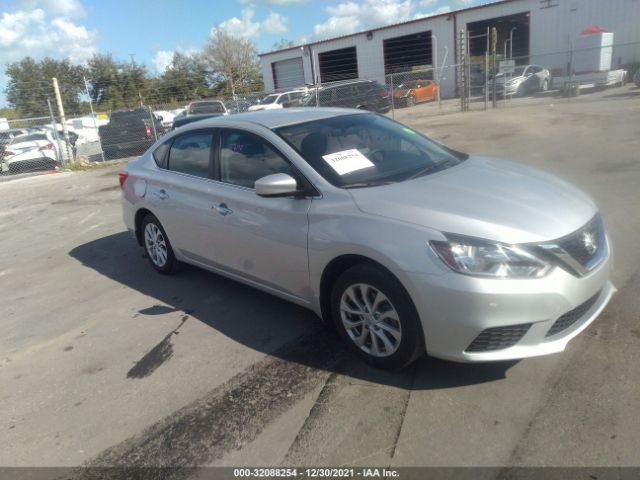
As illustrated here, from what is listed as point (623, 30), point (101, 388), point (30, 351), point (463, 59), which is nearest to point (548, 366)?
point (101, 388)

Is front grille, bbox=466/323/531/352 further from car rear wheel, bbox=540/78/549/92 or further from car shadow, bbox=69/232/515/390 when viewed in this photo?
car rear wheel, bbox=540/78/549/92

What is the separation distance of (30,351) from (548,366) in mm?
3884

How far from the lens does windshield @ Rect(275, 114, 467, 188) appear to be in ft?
11.5

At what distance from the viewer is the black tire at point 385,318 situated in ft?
9.51

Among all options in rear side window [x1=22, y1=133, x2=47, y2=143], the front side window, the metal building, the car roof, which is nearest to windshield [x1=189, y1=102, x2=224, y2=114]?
rear side window [x1=22, y1=133, x2=47, y2=143]

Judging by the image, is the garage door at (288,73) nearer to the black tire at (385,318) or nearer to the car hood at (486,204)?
the car hood at (486,204)

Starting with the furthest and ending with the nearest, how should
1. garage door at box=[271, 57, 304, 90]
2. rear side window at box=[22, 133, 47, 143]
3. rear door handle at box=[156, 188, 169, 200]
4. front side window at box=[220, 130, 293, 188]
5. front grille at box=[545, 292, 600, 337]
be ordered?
garage door at box=[271, 57, 304, 90] < rear side window at box=[22, 133, 47, 143] < rear door handle at box=[156, 188, 169, 200] < front side window at box=[220, 130, 293, 188] < front grille at box=[545, 292, 600, 337]

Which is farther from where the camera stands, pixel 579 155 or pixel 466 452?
pixel 579 155

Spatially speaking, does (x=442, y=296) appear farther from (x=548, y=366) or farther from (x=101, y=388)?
(x=101, y=388)

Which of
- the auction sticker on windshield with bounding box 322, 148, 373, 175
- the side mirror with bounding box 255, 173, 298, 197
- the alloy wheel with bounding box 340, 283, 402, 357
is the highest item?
the auction sticker on windshield with bounding box 322, 148, 373, 175

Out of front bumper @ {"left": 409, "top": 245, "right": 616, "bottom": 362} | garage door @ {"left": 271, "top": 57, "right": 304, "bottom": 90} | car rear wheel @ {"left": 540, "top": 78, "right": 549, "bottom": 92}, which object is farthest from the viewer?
garage door @ {"left": 271, "top": 57, "right": 304, "bottom": 90}

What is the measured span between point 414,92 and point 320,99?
956 cm

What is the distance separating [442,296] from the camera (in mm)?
2703

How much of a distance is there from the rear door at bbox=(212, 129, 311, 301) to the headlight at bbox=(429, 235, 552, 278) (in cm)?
108
